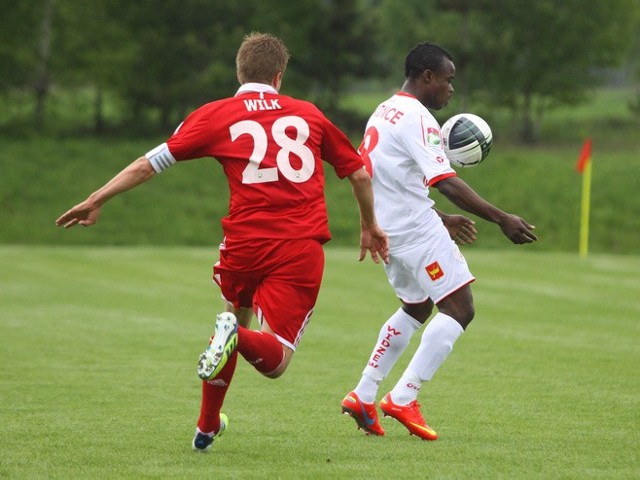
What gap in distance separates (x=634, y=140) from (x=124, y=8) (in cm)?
1834

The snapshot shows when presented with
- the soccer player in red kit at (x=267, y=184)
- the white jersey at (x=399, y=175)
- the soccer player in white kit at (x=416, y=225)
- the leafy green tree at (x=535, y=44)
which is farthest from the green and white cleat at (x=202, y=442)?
the leafy green tree at (x=535, y=44)

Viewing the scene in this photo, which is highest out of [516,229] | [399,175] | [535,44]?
[399,175]

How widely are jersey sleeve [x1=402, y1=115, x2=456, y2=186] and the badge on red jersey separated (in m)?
0.51

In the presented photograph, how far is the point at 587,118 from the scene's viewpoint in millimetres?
53188

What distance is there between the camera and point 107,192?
613 centimetres

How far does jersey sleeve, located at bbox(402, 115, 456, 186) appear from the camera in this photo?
6965 millimetres

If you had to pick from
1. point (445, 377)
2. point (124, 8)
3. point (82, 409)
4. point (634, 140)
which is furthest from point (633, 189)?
point (82, 409)

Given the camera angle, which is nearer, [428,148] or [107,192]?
[107,192]

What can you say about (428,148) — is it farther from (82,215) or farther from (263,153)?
(82,215)

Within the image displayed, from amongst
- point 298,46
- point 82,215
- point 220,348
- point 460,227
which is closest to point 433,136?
point 460,227

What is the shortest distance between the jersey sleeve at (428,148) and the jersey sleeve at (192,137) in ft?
4.31

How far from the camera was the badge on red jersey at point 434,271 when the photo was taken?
7.21 m

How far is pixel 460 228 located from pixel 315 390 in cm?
214

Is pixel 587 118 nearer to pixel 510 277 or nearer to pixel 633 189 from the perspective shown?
pixel 633 189
